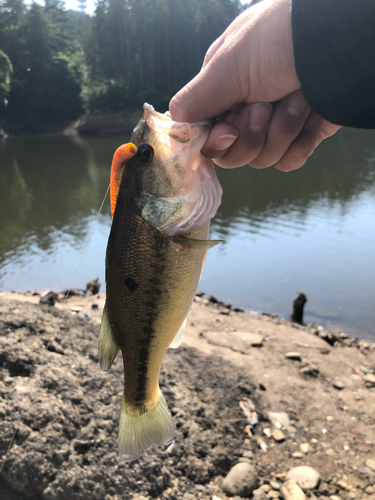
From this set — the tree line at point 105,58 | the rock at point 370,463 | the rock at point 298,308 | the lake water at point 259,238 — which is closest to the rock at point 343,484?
the rock at point 370,463

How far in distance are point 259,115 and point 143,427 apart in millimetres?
1733

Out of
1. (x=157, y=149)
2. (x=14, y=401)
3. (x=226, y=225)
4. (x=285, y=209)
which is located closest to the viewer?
(x=157, y=149)

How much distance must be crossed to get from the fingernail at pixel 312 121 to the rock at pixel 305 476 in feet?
9.35

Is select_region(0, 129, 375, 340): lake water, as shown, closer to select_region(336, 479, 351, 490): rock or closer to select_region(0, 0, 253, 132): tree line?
select_region(336, 479, 351, 490): rock

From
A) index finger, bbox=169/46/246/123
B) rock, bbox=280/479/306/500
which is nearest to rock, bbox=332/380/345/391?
rock, bbox=280/479/306/500

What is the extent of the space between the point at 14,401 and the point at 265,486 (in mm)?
2152

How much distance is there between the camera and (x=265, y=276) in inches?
386

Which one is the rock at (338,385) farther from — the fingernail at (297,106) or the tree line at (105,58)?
the tree line at (105,58)

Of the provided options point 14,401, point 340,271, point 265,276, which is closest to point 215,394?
point 14,401

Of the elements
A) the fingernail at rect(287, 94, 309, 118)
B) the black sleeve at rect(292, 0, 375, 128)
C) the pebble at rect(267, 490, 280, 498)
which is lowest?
the pebble at rect(267, 490, 280, 498)

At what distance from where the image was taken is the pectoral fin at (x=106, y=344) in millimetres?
1867

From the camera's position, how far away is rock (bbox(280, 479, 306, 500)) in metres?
3.09

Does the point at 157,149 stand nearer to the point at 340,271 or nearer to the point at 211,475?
the point at 211,475

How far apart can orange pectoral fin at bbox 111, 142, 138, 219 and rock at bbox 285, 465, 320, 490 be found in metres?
2.88
